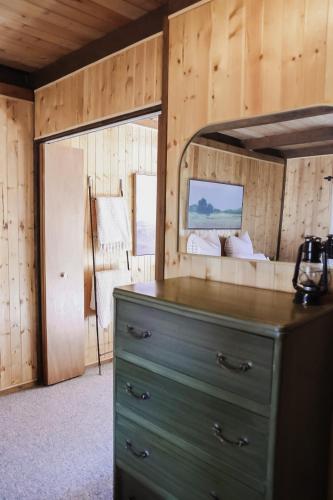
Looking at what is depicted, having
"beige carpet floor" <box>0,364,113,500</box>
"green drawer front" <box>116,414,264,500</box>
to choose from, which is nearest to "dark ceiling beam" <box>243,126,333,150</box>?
"green drawer front" <box>116,414,264,500</box>

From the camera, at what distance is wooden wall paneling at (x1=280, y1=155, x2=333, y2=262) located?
1486mm

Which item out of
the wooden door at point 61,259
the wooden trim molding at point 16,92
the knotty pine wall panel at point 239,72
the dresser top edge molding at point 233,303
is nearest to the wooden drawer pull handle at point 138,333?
the dresser top edge molding at point 233,303

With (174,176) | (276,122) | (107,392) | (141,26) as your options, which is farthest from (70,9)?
(107,392)

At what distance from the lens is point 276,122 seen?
157 cm

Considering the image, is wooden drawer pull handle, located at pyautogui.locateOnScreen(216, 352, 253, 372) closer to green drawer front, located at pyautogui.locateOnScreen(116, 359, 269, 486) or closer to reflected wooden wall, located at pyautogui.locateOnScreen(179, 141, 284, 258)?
green drawer front, located at pyautogui.locateOnScreen(116, 359, 269, 486)

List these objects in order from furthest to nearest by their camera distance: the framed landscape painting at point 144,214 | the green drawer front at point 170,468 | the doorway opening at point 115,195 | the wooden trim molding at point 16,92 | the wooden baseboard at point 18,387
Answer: the framed landscape painting at point 144,214 < the doorway opening at point 115,195 < the wooden baseboard at point 18,387 < the wooden trim molding at point 16,92 < the green drawer front at point 170,468

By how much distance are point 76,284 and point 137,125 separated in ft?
5.89

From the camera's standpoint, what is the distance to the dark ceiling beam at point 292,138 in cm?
147

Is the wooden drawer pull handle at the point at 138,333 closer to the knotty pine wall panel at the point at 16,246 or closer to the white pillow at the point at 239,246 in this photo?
the white pillow at the point at 239,246

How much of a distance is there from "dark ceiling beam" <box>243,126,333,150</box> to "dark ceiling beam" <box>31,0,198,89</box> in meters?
0.77

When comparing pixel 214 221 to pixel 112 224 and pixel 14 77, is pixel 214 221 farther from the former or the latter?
pixel 14 77

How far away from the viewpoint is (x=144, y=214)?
13.5 ft

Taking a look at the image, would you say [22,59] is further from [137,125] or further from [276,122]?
[276,122]

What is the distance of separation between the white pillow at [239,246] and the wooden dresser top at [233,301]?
0.48 ft
